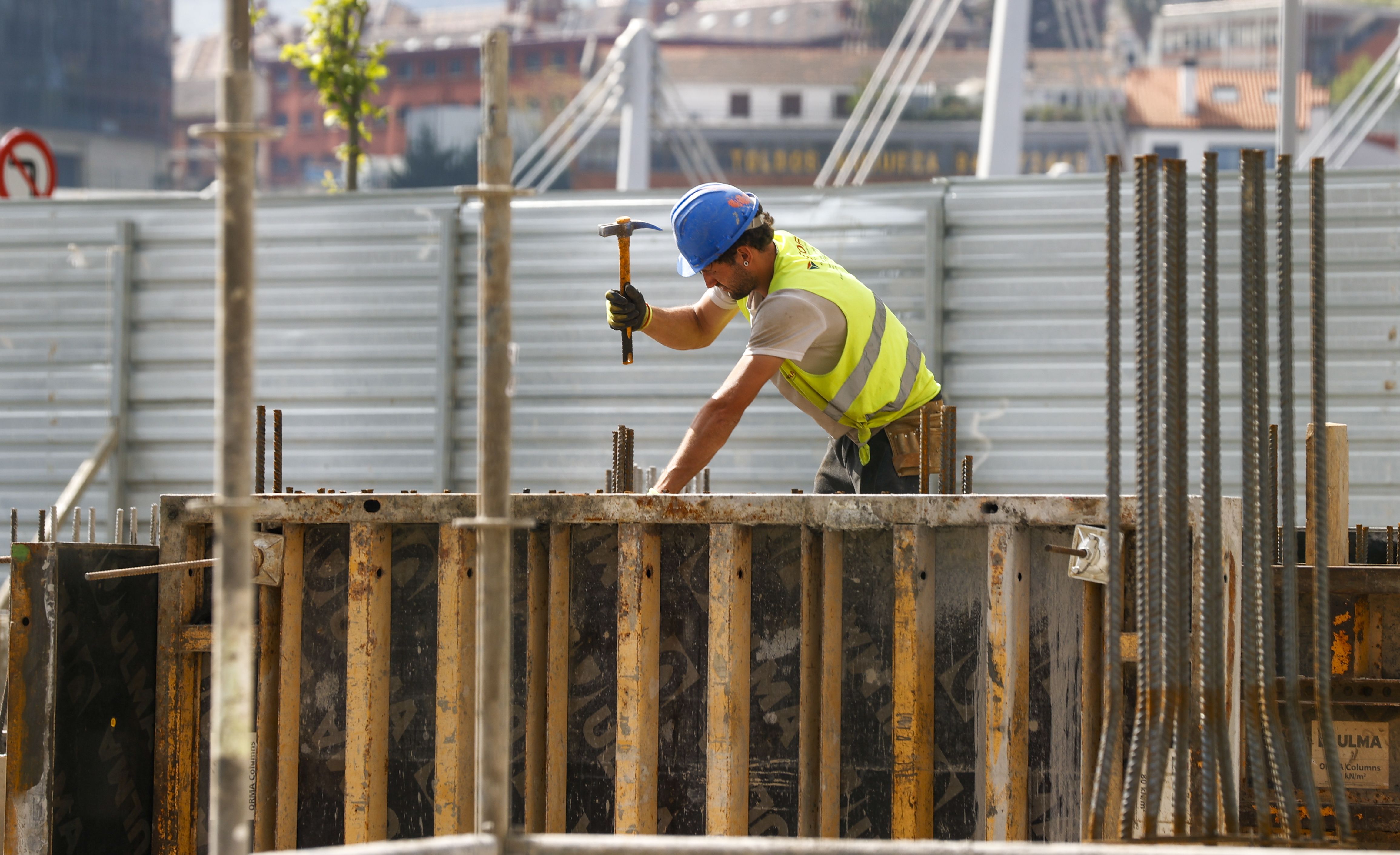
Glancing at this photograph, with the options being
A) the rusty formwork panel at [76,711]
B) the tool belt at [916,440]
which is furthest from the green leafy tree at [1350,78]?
the rusty formwork panel at [76,711]

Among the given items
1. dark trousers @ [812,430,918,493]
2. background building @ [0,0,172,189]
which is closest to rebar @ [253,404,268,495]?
dark trousers @ [812,430,918,493]

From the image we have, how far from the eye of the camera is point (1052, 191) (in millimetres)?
9523

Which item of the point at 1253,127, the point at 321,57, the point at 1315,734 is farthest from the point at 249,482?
the point at 1253,127

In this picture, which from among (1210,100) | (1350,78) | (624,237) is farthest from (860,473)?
(1350,78)

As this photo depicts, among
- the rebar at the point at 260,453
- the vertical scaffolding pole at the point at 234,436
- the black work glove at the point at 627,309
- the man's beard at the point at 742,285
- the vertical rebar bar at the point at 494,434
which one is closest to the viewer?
the vertical scaffolding pole at the point at 234,436

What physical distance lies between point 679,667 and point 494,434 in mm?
1447

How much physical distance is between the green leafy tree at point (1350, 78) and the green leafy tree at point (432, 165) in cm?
4912

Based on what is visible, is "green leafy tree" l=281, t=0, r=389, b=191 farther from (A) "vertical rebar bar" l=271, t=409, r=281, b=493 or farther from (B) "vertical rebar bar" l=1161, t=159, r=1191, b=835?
(B) "vertical rebar bar" l=1161, t=159, r=1191, b=835

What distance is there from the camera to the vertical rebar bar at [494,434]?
296 cm

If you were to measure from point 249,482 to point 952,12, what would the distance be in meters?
19.2

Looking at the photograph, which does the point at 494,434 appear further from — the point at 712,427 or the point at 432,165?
the point at 432,165

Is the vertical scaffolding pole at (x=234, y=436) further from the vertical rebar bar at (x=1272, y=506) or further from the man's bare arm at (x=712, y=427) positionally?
the vertical rebar bar at (x=1272, y=506)

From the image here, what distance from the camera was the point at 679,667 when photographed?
4.16 metres

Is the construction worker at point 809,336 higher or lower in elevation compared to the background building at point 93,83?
lower
